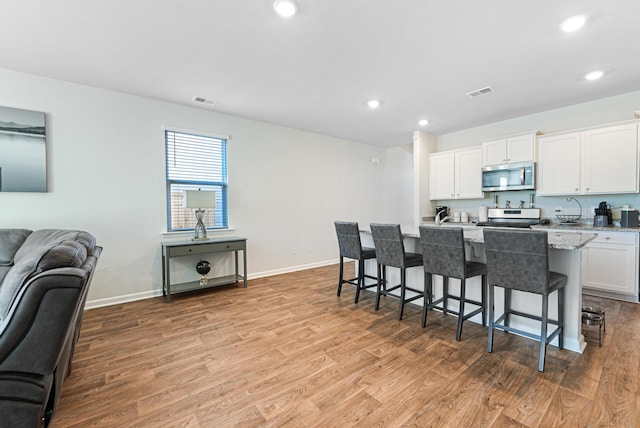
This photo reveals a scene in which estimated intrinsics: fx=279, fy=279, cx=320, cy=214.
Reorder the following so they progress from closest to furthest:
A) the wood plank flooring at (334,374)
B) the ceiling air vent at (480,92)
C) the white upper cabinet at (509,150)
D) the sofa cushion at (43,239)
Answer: the wood plank flooring at (334,374), the sofa cushion at (43,239), the ceiling air vent at (480,92), the white upper cabinet at (509,150)

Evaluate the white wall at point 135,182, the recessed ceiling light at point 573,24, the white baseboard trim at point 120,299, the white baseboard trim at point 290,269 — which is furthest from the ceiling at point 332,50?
the white baseboard trim at point 290,269

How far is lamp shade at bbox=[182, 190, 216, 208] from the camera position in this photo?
12.3ft

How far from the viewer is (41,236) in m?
2.50

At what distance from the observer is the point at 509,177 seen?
15.1 ft

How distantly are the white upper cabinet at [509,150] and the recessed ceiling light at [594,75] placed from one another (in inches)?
46.1

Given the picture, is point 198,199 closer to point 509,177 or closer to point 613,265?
point 509,177

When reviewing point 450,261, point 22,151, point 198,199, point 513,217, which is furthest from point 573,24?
point 22,151

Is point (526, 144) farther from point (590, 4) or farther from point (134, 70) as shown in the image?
point (134, 70)

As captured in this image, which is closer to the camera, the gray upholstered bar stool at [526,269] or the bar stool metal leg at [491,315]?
the gray upholstered bar stool at [526,269]

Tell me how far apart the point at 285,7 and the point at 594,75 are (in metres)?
3.51

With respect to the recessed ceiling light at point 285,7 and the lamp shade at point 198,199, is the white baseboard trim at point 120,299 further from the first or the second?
the recessed ceiling light at point 285,7

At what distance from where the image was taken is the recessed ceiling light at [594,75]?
3.07 metres

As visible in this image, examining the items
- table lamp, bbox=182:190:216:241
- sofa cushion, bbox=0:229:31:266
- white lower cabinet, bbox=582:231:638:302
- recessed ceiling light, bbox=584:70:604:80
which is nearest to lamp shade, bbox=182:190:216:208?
table lamp, bbox=182:190:216:241

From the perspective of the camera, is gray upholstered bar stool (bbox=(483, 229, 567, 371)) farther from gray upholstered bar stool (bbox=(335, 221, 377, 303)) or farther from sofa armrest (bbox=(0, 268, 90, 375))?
sofa armrest (bbox=(0, 268, 90, 375))
